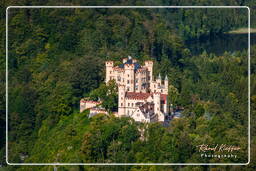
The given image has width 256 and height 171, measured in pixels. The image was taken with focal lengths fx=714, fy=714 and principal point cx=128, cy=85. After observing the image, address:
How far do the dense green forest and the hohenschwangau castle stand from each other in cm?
14

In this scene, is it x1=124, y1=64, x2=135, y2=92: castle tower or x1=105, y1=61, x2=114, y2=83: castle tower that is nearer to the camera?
x1=124, y1=64, x2=135, y2=92: castle tower

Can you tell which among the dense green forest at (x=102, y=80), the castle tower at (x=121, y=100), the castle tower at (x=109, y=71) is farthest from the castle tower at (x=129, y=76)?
the dense green forest at (x=102, y=80)

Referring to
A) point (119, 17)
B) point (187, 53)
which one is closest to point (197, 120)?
point (187, 53)

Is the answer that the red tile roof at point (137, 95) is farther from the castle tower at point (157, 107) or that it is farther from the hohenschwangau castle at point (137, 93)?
the castle tower at point (157, 107)

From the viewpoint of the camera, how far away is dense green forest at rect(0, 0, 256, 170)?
29.6 feet

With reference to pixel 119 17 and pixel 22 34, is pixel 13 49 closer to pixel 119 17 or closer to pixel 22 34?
pixel 22 34

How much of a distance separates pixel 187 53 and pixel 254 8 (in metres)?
2.31

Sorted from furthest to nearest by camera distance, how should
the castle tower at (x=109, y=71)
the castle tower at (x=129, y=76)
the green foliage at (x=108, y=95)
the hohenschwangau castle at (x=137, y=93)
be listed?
1. the castle tower at (x=109, y=71)
2. the castle tower at (x=129, y=76)
3. the green foliage at (x=108, y=95)
4. the hohenschwangau castle at (x=137, y=93)

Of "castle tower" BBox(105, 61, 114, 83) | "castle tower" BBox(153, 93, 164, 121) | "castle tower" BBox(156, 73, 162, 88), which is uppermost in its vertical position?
A: "castle tower" BBox(105, 61, 114, 83)

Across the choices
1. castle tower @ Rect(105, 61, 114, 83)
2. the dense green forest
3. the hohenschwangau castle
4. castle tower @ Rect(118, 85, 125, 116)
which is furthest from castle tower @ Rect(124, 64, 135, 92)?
the dense green forest

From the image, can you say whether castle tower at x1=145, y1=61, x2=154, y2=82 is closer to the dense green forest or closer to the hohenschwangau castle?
the hohenschwangau castle

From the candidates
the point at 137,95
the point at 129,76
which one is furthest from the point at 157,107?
the point at 129,76

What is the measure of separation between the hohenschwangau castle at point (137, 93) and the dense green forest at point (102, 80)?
A: 0.14 m

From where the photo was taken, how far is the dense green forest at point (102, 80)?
9.03 m
